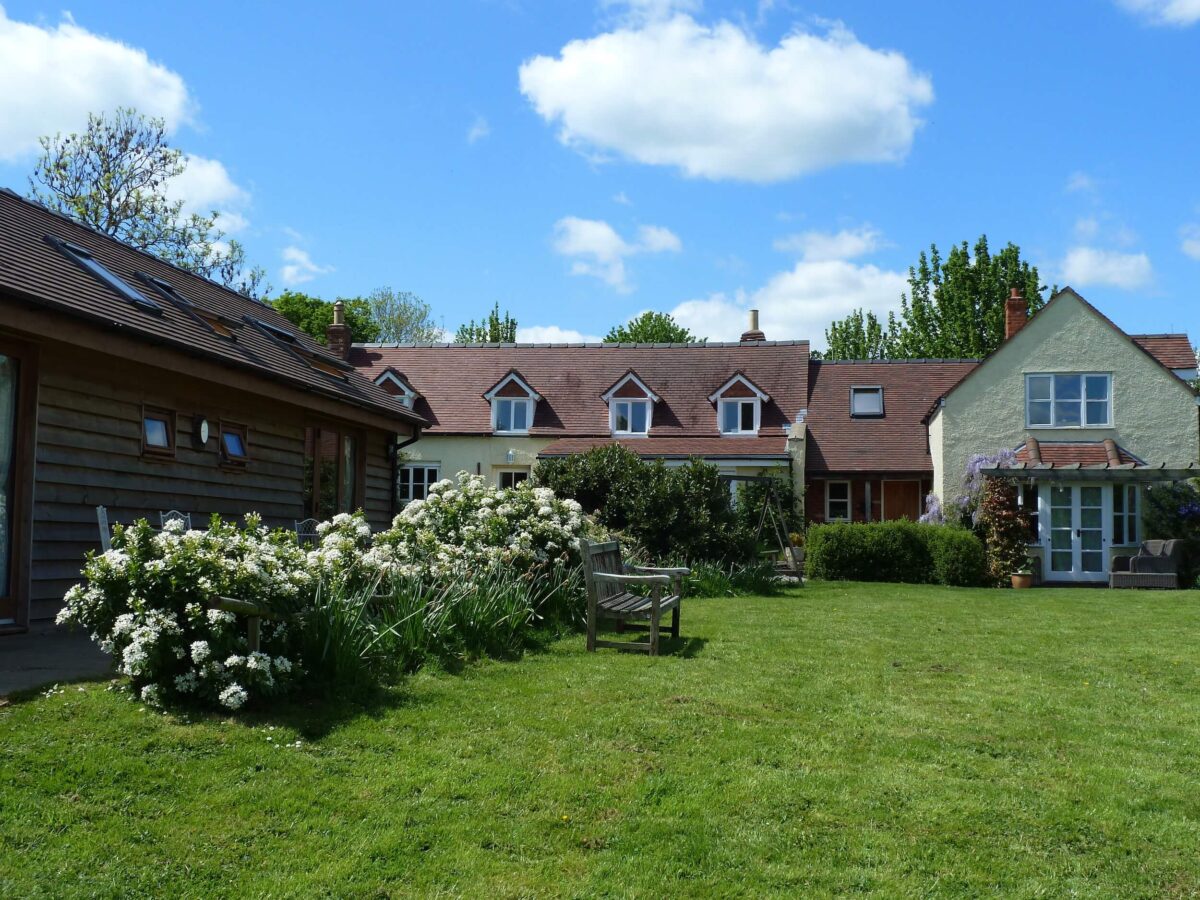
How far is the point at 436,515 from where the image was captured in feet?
38.4

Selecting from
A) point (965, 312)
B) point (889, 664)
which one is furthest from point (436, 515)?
point (965, 312)

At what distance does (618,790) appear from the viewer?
5.37m

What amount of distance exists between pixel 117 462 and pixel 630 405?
76.1 ft

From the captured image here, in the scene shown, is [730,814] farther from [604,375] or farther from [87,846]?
[604,375]

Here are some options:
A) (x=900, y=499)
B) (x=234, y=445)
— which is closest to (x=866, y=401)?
(x=900, y=499)

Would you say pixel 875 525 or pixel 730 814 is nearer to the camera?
pixel 730 814

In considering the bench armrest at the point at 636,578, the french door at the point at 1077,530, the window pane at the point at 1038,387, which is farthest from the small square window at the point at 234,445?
the window pane at the point at 1038,387

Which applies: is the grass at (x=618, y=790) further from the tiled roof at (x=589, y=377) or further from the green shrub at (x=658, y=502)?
the tiled roof at (x=589, y=377)

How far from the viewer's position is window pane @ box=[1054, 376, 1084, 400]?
91.2 feet

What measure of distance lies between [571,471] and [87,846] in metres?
14.7

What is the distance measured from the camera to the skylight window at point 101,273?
12562 millimetres

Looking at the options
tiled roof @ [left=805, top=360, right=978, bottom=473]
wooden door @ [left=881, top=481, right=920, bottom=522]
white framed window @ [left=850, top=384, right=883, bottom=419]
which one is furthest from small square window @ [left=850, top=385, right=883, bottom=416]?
wooden door @ [left=881, top=481, right=920, bottom=522]

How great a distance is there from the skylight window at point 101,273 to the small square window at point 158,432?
132cm

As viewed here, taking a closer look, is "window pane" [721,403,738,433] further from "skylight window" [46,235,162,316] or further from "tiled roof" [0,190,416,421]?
"skylight window" [46,235,162,316]
